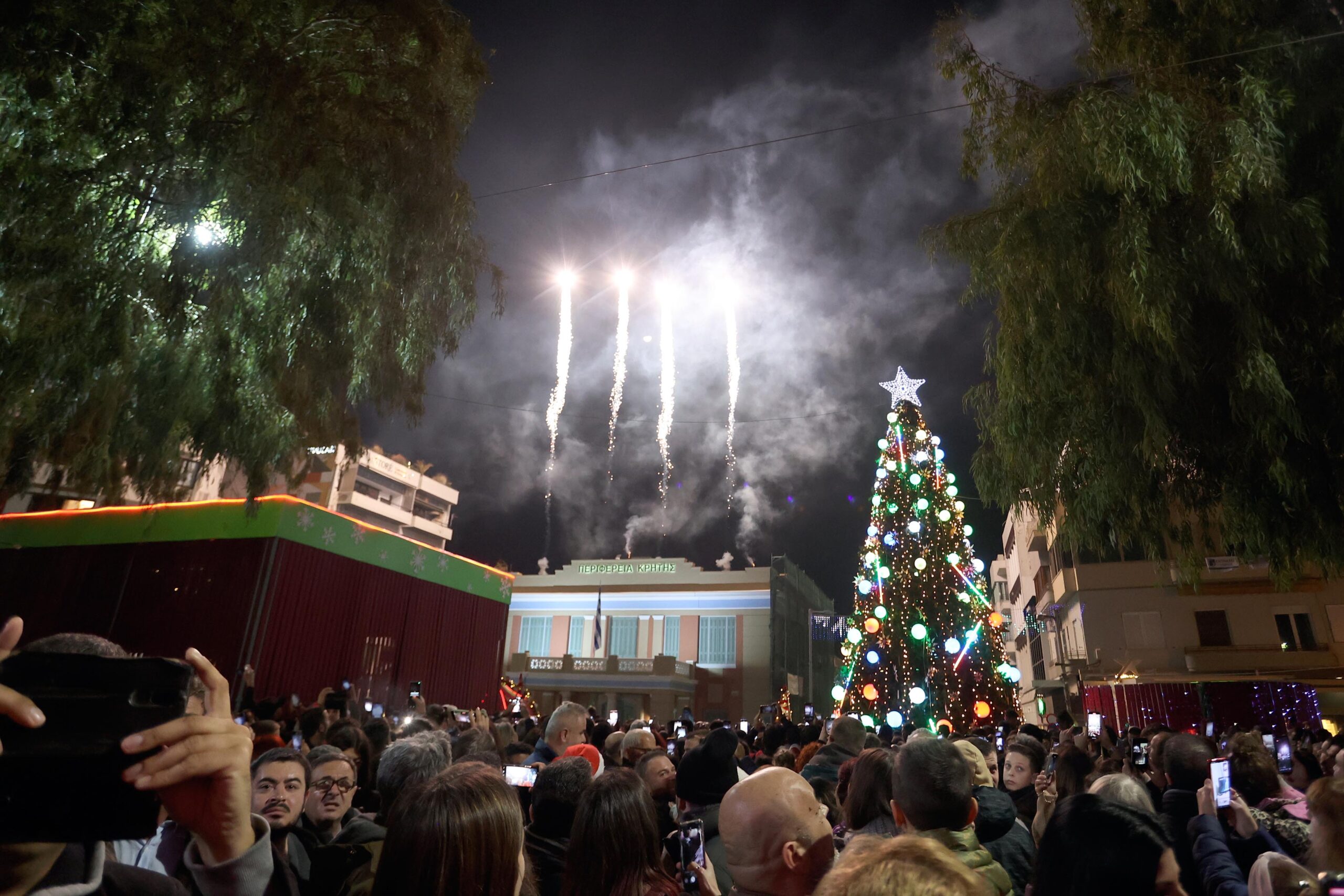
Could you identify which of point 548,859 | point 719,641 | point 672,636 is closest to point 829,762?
point 548,859

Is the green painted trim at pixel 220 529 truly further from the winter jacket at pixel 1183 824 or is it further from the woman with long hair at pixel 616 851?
the winter jacket at pixel 1183 824

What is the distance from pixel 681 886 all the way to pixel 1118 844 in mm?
1472

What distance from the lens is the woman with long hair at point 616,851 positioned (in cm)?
263

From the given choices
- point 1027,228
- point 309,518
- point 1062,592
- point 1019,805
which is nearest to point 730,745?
point 1019,805

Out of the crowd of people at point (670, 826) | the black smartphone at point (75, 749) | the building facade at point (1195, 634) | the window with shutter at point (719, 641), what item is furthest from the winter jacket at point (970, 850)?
the window with shutter at point (719, 641)

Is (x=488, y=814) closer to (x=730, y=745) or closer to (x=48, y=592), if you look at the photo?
(x=730, y=745)

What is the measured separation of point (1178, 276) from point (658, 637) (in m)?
38.1

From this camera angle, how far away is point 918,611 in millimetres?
17609

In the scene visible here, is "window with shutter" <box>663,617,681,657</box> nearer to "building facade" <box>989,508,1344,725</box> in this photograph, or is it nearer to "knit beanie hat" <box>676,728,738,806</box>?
"building facade" <box>989,508,1344,725</box>

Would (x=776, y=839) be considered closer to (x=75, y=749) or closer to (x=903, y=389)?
(x=75, y=749)

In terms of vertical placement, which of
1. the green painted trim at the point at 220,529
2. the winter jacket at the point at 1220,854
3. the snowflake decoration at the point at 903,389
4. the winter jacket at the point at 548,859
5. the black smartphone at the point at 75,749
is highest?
the snowflake decoration at the point at 903,389

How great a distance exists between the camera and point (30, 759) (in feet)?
2.96

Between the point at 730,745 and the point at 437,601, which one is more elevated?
the point at 437,601

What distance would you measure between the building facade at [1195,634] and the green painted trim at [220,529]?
2093 centimetres
